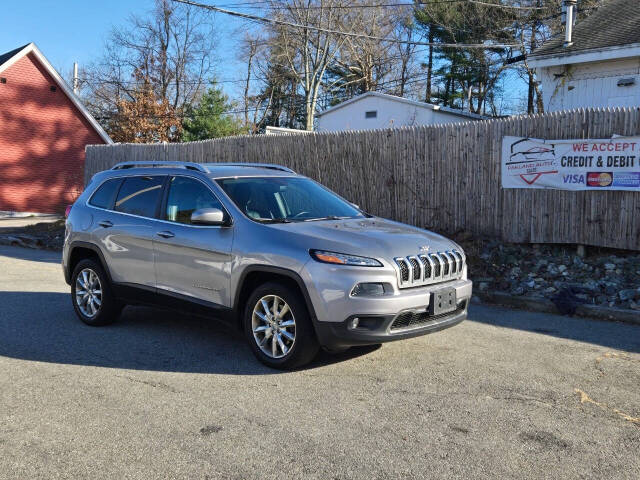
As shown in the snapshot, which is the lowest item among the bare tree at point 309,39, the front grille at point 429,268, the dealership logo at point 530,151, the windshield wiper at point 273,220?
the front grille at point 429,268

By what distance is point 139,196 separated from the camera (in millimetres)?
6570

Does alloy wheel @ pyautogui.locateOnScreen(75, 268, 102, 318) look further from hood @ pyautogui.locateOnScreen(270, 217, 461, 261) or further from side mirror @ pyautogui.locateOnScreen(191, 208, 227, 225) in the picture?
hood @ pyautogui.locateOnScreen(270, 217, 461, 261)

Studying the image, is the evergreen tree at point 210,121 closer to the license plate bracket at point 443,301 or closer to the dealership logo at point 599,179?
the dealership logo at point 599,179

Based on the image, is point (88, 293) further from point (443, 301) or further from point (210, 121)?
point (210, 121)

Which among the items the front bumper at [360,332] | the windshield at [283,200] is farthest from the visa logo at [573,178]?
the front bumper at [360,332]

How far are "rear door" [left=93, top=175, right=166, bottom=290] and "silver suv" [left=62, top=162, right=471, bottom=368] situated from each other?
0.05ft

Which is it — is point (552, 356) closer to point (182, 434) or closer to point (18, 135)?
point (182, 434)

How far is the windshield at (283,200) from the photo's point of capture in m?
5.76

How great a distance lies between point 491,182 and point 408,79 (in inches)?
1368

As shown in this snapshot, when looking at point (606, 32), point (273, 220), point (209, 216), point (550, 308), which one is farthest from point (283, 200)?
point (606, 32)

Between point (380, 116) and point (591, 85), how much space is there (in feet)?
33.3

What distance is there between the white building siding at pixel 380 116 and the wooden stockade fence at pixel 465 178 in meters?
10.4

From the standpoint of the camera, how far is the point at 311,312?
193 inches

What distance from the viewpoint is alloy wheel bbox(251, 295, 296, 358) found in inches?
201
